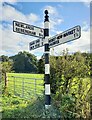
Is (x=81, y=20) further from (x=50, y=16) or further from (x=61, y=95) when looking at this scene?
(x=61, y=95)

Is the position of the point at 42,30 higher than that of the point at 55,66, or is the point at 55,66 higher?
the point at 42,30

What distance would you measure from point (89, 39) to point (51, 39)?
67cm

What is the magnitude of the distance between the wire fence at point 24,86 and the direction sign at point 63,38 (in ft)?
3.87

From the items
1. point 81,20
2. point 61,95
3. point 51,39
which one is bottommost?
point 61,95

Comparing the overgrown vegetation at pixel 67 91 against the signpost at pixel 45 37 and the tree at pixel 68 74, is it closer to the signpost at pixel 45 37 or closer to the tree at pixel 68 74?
the tree at pixel 68 74

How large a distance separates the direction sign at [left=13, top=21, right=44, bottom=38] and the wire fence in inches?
53.4

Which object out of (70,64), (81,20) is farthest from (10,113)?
(81,20)

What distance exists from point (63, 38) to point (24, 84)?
2.64m

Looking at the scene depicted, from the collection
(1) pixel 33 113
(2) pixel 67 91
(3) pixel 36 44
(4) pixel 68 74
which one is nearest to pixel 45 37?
(3) pixel 36 44

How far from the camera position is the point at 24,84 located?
6.51 meters

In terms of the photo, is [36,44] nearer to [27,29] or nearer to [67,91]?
[27,29]

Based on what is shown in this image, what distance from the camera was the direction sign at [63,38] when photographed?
3994mm

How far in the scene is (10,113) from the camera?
4461mm

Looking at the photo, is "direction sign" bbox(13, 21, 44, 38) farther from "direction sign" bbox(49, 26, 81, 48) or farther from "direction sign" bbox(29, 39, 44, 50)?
"direction sign" bbox(49, 26, 81, 48)
